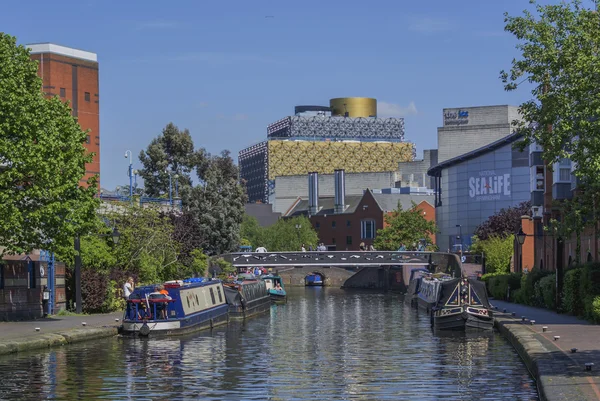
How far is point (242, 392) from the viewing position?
27797mm

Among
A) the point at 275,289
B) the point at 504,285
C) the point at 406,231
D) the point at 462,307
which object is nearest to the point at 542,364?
the point at 462,307

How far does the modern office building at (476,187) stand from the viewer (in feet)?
430

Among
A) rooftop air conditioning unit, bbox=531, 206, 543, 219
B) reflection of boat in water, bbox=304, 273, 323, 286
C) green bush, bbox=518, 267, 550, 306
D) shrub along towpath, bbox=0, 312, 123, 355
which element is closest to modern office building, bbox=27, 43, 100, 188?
reflection of boat in water, bbox=304, 273, 323, 286

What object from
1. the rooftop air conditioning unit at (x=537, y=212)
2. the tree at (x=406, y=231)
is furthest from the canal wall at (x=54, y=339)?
the tree at (x=406, y=231)

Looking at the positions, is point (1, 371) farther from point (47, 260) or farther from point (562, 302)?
point (562, 302)

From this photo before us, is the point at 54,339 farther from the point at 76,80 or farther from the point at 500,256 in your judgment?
the point at 76,80

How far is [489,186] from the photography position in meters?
134

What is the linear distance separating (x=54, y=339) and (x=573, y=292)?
22.6m

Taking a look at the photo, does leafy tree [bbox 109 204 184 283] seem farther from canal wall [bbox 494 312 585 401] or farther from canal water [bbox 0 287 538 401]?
canal wall [bbox 494 312 585 401]

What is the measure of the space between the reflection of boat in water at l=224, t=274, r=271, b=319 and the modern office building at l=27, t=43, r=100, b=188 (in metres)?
37.4

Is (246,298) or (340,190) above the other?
(340,190)

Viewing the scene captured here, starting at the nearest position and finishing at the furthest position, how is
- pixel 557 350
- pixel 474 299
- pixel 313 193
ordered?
pixel 557 350 < pixel 474 299 < pixel 313 193

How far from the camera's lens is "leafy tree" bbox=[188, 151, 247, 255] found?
99.5 m

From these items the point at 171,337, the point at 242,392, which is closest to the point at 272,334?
the point at 171,337
